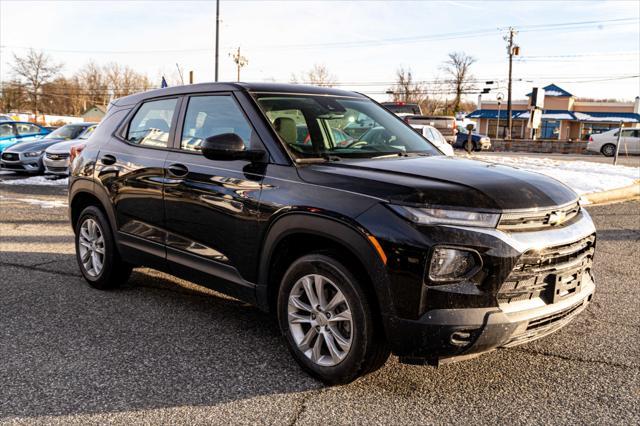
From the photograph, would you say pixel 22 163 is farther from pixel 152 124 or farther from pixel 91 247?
pixel 152 124

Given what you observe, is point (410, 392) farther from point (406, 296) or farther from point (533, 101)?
point (533, 101)

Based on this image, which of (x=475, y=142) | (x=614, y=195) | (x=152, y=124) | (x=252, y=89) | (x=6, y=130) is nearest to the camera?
(x=252, y=89)

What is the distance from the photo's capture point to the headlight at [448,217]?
2893mm

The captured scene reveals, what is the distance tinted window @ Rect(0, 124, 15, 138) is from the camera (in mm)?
19359

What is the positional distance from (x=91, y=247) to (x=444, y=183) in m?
3.63

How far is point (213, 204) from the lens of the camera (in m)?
3.90

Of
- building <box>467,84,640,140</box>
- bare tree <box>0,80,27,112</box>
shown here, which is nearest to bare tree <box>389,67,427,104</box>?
building <box>467,84,640,140</box>

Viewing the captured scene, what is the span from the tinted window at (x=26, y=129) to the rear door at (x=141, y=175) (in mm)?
16986

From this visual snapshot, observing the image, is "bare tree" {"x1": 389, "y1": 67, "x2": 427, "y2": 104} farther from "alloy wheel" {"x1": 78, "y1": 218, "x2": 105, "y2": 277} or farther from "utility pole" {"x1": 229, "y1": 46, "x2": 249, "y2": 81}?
"alloy wheel" {"x1": 78, "y1": 218, "x2": 105, "y2": 277}

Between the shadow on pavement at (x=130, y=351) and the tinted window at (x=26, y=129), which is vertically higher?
the tinted window at (x=26, y=129)

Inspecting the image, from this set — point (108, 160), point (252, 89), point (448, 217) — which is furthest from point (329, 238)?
point (108, 160)

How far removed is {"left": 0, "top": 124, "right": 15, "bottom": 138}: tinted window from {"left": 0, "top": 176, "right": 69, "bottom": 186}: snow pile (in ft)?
15.2

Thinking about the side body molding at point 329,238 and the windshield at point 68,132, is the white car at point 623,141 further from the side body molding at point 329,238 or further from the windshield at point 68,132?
the side body molding at point 329,238

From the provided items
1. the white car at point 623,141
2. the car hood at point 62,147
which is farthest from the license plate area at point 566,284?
the white car at point 623,141
